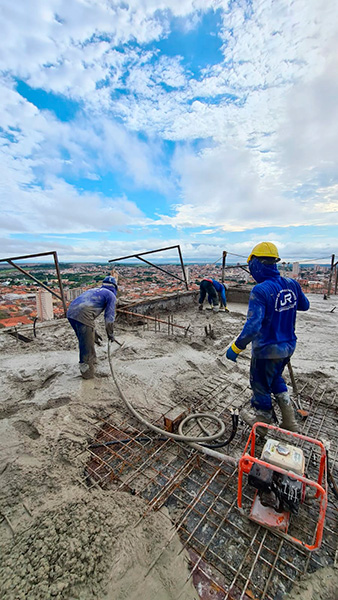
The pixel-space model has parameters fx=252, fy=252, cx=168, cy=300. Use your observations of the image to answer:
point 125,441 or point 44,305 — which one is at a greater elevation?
point 44,305

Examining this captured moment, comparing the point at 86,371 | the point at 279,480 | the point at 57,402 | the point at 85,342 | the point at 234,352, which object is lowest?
the point at 57,402

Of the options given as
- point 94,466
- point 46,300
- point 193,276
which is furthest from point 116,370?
point 193,276

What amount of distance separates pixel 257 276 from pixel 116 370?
2.90m

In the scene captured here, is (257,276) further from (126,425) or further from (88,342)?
(88,342)

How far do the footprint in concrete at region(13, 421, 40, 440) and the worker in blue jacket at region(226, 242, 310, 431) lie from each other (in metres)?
2.36

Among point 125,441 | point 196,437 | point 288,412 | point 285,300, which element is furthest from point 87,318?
point 288,412

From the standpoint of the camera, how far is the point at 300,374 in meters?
4.49

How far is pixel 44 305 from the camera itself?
677 centimetres

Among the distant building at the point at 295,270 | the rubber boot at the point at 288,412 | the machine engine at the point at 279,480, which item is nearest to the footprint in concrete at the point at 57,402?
the machine engine at the point at 279,480

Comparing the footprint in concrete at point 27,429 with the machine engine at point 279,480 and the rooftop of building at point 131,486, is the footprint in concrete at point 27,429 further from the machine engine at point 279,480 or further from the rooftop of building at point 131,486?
the machine engine at point 279,480

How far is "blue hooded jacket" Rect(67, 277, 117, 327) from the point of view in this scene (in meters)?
4.11

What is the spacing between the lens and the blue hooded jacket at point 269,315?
2.55 metres

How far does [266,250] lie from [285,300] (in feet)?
1.87

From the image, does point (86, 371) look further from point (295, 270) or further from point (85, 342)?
point (295, 270)
